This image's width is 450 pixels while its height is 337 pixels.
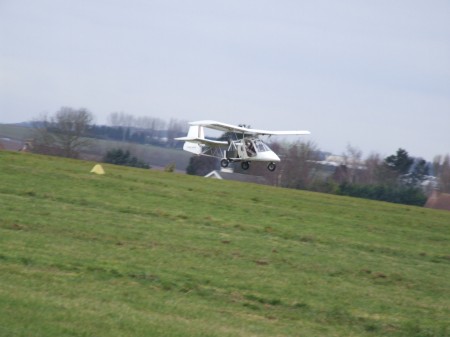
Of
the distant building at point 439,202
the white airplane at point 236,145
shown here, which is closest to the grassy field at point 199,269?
the white airplane at point 236,145

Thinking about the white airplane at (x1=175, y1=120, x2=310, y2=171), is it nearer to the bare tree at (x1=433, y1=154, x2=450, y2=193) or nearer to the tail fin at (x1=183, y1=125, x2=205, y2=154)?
the tail fin at (x1=183, y1=125, x2=205, y2=154)

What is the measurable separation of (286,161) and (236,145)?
2428 cm

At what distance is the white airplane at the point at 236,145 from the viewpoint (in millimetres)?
52344

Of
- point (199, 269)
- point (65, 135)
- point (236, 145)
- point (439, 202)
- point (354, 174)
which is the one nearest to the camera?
point (199, 269)

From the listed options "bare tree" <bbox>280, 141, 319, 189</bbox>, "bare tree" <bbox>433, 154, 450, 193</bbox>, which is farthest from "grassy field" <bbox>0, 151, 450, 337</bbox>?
"bare tree" <bbox>433, 154, 450, 193</bbox>

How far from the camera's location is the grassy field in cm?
1338

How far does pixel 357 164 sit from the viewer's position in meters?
95.3

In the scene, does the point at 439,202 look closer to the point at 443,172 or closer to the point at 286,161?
the point at 286,161

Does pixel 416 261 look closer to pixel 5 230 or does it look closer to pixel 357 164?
pixel 5 230

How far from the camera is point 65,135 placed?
248ft

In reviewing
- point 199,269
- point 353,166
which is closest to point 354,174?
point 353,166

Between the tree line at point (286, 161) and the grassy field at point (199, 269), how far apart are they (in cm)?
3865

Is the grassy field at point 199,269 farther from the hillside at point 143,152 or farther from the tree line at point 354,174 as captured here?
the hillside at point 143,152

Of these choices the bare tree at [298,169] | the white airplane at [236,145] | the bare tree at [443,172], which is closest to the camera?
the white airplane at [236,145]
